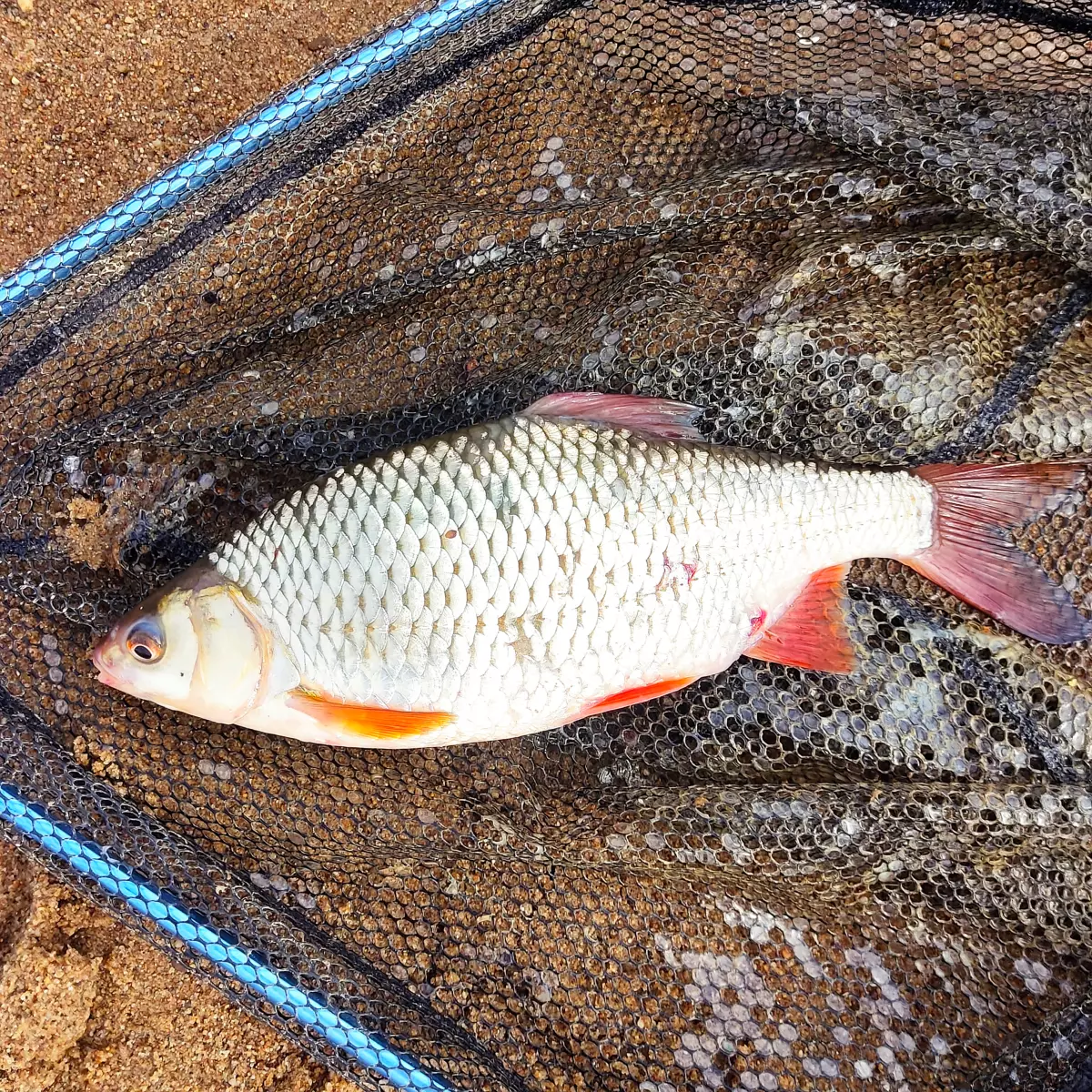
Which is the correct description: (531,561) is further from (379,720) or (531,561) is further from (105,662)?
(105,662)

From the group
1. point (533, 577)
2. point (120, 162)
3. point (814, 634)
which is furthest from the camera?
point (120, 162)

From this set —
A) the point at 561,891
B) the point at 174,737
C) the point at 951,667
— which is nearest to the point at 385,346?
the point at 174,737

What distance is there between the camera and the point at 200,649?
46.0 inches

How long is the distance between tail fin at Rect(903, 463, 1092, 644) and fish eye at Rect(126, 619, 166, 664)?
111cm

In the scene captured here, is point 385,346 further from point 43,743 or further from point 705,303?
point 43,743

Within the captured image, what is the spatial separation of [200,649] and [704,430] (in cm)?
82

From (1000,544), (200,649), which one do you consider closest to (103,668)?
(200,649)

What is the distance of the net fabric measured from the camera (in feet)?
3.97

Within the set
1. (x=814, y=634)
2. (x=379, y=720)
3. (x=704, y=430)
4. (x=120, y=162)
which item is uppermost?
(x=120, y=162)

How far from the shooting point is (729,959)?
125 centimetres

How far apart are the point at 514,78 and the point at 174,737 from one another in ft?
3.88

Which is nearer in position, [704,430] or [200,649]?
[200,649]

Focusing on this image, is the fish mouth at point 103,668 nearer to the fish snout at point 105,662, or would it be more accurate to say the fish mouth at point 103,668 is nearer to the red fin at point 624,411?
the fish snout at point 105,662

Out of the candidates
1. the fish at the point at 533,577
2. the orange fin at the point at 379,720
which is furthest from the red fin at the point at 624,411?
the orange fin at the point at 379,720
